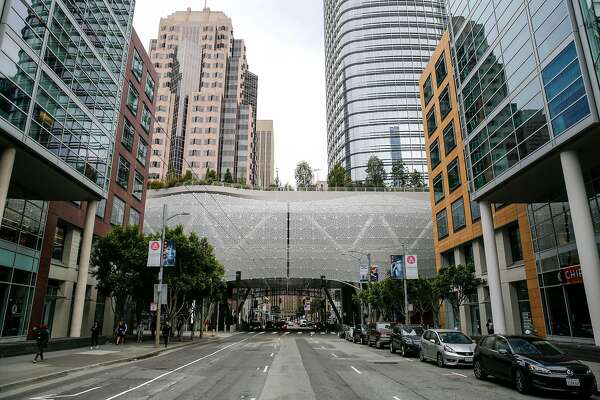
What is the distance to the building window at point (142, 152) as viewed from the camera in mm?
44491

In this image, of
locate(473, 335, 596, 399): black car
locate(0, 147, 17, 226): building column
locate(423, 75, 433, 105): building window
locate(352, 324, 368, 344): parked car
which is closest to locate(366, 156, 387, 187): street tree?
locate(423, 75, 433, 105): building window

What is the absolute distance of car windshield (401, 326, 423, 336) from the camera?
2431 centimetres

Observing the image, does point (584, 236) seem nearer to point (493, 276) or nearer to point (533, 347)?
point (533, 347)

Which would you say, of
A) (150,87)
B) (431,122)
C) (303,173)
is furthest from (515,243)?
(303,173)

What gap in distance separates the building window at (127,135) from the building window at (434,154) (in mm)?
32080

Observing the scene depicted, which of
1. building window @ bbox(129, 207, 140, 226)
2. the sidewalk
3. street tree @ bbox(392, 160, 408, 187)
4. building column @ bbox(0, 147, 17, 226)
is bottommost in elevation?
the sidewalk

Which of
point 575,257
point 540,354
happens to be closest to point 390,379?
point 540,354

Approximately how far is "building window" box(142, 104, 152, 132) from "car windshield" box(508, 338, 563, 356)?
137ft

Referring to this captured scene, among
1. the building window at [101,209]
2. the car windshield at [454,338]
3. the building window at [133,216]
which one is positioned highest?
the building window at [133,216]

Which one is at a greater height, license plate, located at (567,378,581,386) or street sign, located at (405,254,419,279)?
street sign, located at (405,254,419,279)

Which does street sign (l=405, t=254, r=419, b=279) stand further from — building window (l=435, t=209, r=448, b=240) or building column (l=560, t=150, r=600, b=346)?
building window (l=435, t=209, r=448, b=240)

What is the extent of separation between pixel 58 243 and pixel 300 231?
3833 cm

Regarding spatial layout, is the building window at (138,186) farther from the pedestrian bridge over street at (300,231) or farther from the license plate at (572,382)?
the license plate at (572,382)

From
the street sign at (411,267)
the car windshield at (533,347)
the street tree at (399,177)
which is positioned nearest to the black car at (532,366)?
the car windshield at (533,347)
